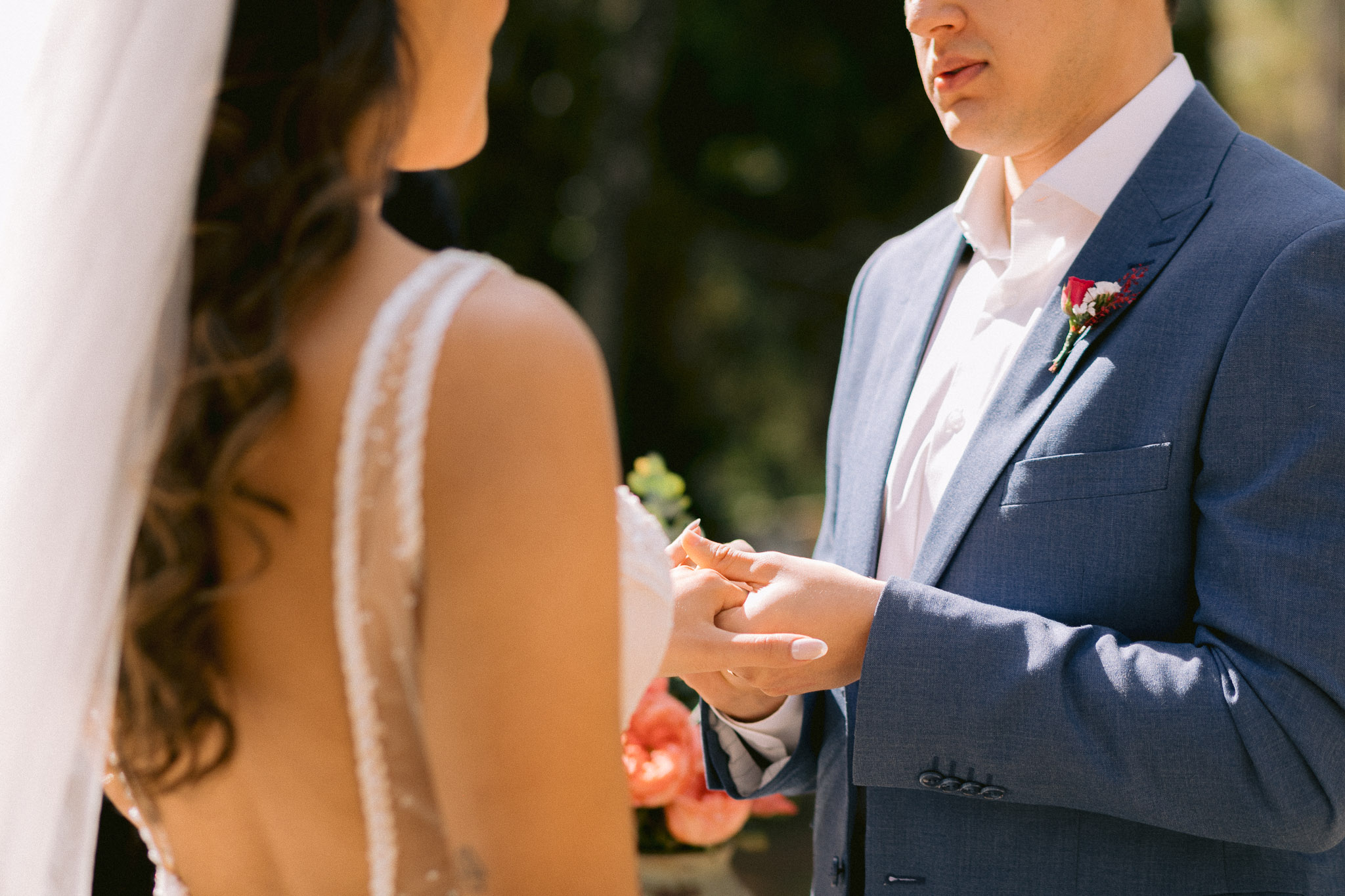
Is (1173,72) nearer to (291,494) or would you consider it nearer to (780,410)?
(291,494)

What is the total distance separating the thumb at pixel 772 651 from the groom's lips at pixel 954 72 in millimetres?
1087

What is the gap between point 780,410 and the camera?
13180 millimetres

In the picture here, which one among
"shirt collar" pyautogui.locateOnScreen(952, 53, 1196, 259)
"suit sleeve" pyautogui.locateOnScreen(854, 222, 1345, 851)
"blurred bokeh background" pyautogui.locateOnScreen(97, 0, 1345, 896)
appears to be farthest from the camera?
"blurred bokeh background" pyautogui.locateOnScreen(97, 0, 1345, 896)

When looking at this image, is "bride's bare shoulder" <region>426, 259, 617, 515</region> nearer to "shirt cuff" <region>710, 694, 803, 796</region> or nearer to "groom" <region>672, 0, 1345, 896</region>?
"groom" <region>672, 0, 1345, 896</region>

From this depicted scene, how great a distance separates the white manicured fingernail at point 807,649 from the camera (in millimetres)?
1748

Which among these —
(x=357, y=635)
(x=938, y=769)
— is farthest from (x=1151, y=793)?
(x=357, y=635)

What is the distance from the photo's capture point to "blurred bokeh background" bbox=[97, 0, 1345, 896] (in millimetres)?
11688

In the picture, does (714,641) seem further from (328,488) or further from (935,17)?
(935,17)

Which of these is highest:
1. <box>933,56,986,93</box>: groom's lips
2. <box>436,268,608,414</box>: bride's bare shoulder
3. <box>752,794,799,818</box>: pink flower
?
<box>933,56,986,93</box>: groom's lips

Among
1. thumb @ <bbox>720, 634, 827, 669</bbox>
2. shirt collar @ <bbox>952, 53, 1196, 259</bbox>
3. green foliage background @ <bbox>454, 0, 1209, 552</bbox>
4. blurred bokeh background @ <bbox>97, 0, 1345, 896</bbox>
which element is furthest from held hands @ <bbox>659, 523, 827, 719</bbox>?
green foliage background @ <bbox>454, 0, 1209, 552</bbox>

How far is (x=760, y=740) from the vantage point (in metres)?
2.27

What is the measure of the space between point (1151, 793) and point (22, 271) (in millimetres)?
1593

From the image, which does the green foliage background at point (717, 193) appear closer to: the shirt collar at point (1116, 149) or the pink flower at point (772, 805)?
the pink flower at point (772, 805)

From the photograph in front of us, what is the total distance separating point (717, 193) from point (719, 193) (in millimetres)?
24
